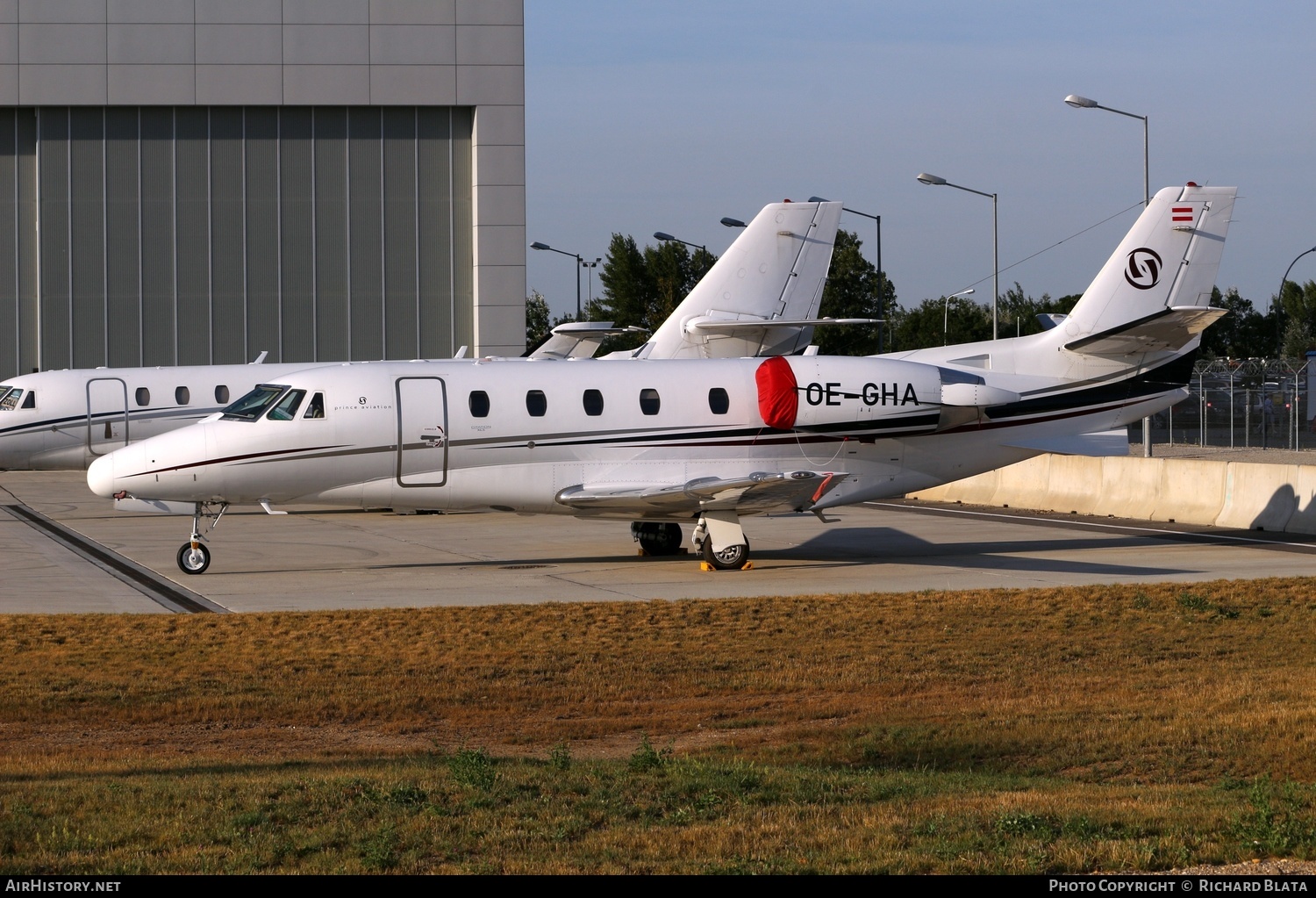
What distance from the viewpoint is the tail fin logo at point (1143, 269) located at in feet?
80.8

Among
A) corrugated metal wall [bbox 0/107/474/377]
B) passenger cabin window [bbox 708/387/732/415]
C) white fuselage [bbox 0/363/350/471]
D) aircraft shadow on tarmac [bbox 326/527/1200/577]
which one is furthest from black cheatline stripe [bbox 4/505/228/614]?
corrugated metal wall [bbox 0/107/474/377]

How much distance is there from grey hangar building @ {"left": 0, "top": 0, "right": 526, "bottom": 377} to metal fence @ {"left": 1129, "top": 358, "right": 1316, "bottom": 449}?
2304 cm

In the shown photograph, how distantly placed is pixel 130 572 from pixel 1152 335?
1583 cm

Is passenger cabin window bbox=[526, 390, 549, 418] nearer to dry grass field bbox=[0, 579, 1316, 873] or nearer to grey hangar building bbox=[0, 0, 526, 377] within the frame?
dry grass field bbox=[0, 579, 1316, 873]

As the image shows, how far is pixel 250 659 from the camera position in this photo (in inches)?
574

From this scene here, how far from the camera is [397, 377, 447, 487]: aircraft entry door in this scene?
21250 millimetres

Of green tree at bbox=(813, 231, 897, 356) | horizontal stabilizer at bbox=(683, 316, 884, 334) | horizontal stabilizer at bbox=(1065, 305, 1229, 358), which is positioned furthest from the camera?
green tree at bbox=(813, 231, 897, 356)

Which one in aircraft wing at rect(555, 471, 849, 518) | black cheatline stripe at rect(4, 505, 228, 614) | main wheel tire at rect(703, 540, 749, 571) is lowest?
black cheatline stripe at rect(4, 505, 228, 614)

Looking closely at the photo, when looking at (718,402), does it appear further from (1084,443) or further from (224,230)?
(224,230)

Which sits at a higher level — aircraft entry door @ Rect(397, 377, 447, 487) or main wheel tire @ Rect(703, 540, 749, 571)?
aircraft entry door @ Rect(397, 377, 447, 487)

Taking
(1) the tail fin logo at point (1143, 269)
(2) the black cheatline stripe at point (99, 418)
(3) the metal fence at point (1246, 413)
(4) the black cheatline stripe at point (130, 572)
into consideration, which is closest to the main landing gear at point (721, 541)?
(4) the black cheatline stripe at point (130, 572)

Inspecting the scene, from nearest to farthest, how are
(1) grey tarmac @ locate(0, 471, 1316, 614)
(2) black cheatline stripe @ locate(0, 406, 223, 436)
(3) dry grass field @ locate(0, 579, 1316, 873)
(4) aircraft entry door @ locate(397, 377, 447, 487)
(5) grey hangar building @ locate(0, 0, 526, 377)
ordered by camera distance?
1. (3) dry grass field @ locate(0, 579, 1316, 873)
2. (1) grey tarmac @ locate(0, 471, 1316, 614)
3. (4) aircraft entry door @ locate(397, 377, 447, 487)
4. (2) black cheatline stripe @ locate(0, 406, 223, 436)
5. (5) grey hangar building @ locate(0, 0, 526, 377)

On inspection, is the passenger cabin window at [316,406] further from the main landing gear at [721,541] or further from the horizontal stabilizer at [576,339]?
the horizontal stabilizer at [576,339]

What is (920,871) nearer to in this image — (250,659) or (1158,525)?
(250,659)
